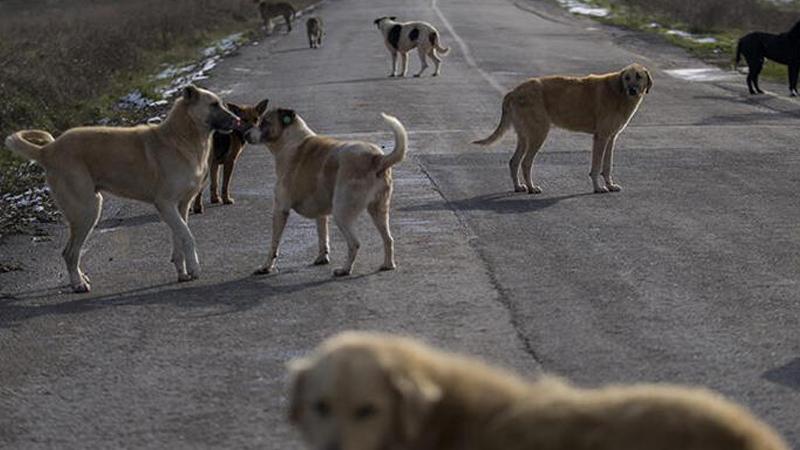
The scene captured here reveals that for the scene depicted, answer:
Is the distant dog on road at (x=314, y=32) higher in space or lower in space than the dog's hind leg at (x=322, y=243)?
lower

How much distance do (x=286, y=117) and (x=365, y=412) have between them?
7934 mm

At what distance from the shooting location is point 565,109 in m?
15.4

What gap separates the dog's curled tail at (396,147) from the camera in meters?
10.2

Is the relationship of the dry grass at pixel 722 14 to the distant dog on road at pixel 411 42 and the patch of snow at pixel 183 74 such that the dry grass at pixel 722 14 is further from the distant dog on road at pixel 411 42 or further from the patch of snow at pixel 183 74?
the distant dog on road at pixel 411 42

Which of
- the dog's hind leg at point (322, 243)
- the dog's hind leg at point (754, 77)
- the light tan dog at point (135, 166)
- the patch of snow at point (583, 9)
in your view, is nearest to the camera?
the light tan dog at point (135, 166)

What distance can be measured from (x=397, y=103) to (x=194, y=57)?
40.7 feet

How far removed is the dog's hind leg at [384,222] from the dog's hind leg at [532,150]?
3.98 metres

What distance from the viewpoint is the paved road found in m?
7.56

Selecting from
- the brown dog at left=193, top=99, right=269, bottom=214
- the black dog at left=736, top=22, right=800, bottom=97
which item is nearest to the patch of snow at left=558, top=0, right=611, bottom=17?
the black dog at left=736, top=22, right=800, bottom=97

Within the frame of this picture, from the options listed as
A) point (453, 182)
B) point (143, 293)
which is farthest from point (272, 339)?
point (453, 182)

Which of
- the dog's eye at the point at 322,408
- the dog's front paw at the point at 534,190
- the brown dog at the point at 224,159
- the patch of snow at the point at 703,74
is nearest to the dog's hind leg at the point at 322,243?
the brown dog at the point at 224,159

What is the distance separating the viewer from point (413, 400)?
3.69 m

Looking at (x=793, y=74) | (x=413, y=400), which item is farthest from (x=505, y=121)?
(x=413, y=400)

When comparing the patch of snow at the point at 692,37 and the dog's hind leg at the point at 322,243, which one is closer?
the dog's hind leg at the point at 322,243
